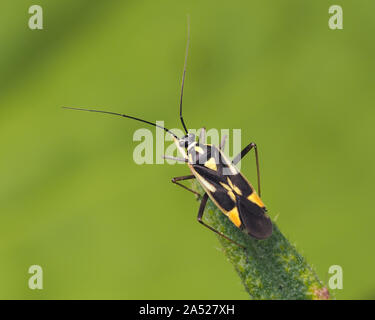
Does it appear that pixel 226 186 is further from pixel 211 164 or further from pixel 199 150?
pixel 199 150

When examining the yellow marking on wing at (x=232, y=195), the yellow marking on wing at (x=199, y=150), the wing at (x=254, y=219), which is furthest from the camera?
the yellow marking on wing at (x=199, y=150)

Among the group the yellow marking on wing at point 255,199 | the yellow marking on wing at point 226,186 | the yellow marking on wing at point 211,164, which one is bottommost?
the yellow marking on wing at point 255,199

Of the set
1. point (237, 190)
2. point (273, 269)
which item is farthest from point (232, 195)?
point (273, 269)

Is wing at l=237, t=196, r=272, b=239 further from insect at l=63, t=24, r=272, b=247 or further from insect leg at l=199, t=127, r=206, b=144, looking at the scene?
insect leg at l=199, t=127, r=206, b=144

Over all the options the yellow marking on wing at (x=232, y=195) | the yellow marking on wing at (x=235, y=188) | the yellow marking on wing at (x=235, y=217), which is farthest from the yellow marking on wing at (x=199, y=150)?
the yellow marking on wing at (x=235, y=217)

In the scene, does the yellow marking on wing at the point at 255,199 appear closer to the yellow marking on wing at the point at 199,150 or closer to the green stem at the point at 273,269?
the yellow marking on wing at the point at 199,150

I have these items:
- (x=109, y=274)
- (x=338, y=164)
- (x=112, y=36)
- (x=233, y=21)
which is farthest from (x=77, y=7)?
(x=338, y=164)

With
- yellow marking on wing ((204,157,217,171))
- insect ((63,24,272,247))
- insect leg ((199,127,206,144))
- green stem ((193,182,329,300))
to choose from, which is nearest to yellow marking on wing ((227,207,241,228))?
insect ((63,24,272,247))
